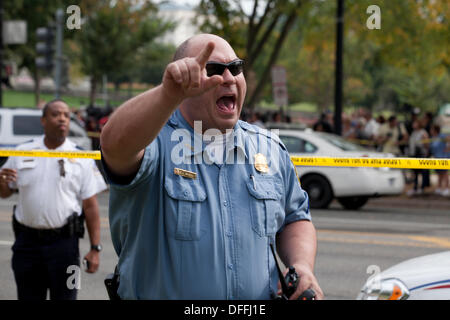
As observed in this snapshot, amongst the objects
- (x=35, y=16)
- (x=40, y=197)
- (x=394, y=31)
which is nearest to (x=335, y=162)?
(x=40, y=197)

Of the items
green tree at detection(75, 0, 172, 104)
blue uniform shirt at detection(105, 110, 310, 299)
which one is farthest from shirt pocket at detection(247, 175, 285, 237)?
green tree at detection(75, 0, 172, 104)

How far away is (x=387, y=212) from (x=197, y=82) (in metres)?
12.6

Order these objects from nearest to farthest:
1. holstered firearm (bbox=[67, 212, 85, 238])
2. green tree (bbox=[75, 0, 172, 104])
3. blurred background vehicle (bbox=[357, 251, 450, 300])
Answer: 1. blurred background vehicle (bbox=[357, 251, 450, 300])
2. holstered firearm (bbox=[67, 212, 85, 238])
3. green tree (bbox=[75, 0, 172, 104])

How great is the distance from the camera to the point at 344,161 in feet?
14.8

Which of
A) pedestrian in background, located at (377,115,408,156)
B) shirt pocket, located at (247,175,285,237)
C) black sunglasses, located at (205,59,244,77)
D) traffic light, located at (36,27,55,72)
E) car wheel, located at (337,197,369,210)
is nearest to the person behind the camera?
black sunglasses, located at (205,59,244,77)

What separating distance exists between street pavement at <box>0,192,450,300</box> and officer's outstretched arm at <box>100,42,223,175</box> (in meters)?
4.00

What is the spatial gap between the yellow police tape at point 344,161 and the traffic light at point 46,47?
1190 centimetres

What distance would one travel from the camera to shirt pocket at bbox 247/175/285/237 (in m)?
2.37

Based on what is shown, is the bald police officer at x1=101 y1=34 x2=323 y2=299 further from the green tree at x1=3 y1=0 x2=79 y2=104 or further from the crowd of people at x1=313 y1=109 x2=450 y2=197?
the green tree at x1=3 y1=0 x2=79 y2=104

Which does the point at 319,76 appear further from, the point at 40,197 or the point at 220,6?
the point at 40,197

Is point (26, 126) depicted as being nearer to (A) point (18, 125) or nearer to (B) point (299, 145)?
(A) point (18, 125)

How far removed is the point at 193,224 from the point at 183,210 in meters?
0.05

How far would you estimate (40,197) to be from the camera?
468cm

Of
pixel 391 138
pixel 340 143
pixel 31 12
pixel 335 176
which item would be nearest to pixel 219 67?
pixel 335 176
